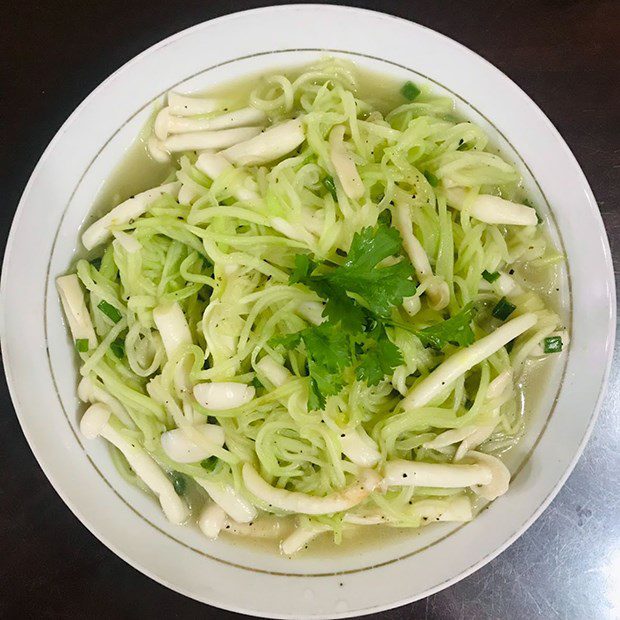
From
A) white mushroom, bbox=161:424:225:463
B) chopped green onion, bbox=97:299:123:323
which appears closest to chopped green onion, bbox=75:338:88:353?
chopped green onion, bbox=97:299:123:323

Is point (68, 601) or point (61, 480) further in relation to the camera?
point (68, 601)

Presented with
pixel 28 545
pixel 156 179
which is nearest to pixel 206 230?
pixel 156 179

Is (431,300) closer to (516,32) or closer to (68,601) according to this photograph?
(516,32)

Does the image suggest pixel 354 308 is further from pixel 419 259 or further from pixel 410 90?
pixel 410 90

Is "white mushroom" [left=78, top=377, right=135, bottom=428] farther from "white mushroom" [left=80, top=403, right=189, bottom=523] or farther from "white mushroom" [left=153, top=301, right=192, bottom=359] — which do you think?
"white mushroom" [left=153, top=301, right=192, bottom=359]

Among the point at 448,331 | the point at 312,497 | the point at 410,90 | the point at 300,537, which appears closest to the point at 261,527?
the point at 300,537

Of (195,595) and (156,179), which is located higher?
(156,179)

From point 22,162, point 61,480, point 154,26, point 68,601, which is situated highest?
point 154,26
